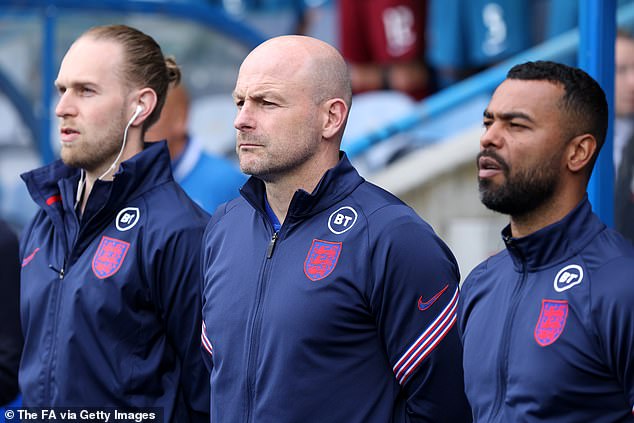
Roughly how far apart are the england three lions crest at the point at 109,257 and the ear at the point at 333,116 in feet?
2.26

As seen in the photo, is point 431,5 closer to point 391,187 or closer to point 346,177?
point 391,187

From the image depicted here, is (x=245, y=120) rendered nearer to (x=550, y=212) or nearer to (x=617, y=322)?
(x=550, y=212)

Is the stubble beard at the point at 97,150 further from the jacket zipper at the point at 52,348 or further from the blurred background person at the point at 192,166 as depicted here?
the blurred background person at the point at 192,166

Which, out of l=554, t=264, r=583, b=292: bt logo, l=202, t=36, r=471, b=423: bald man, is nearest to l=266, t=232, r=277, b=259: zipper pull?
l=202, t=36, r=471, b=423: bald man

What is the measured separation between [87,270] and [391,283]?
3.14 ft

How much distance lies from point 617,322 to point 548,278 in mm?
276

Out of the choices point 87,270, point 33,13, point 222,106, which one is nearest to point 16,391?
point 87,270

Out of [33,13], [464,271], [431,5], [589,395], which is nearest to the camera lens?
[589,395]

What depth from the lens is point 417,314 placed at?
2.93 m

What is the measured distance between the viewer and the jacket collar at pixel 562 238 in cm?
293

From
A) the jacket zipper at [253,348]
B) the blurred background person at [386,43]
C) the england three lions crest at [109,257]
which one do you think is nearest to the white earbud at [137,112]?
the england three lions crest at [109,257]

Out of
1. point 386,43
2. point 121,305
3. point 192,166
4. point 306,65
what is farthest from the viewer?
point 386,43

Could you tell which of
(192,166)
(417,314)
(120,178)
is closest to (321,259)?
(417,314)

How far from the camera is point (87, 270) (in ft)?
11.1
